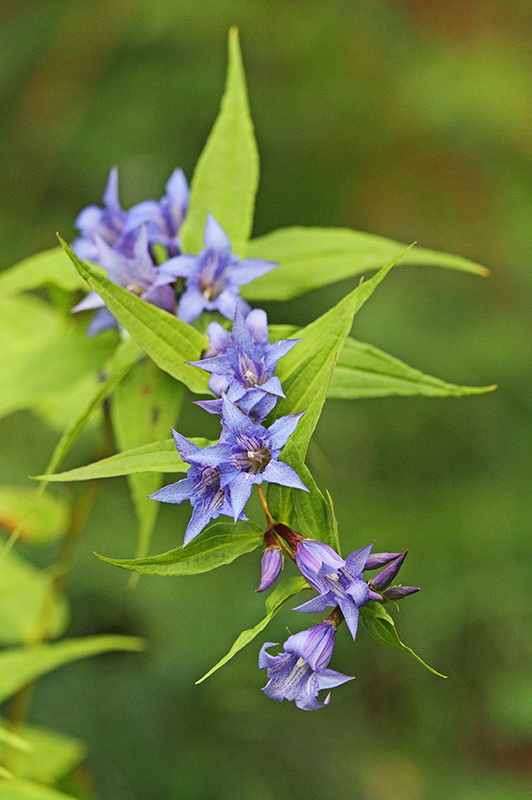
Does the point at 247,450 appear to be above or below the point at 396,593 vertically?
above

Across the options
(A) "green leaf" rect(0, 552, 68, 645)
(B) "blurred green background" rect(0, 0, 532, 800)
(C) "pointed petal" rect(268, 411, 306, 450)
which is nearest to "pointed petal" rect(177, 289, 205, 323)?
(C) "pointed petal" rect(268, 411, 306, 450)

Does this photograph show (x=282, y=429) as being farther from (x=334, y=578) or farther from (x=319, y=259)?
(x=319, y=259)

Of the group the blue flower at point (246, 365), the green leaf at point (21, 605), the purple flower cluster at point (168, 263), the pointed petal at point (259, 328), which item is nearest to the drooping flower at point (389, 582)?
the blue flower at point (246, 365)

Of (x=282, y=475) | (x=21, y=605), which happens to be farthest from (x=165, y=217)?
(x=21, y=605)

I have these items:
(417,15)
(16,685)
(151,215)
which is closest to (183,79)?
(417,15)

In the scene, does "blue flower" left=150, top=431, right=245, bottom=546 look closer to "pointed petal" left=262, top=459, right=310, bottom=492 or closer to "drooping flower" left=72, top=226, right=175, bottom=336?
"pointed petal" left=262, top=459, right=310, bottom=492

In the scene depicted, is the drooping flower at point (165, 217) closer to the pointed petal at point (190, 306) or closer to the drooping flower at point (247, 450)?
the pointed petal at point (190, 306)
